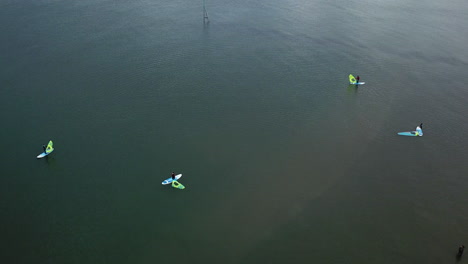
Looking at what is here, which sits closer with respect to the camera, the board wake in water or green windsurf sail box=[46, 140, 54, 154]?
green windsurf sail box=[46, 140, 54, 154]

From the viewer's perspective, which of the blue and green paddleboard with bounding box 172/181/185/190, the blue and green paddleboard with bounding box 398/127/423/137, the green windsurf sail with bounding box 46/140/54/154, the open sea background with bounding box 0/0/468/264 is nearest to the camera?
the open sea background with bounding box 0/0/468/264

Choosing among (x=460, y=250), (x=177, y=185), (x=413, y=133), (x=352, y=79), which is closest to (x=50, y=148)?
(x=177, y=185)

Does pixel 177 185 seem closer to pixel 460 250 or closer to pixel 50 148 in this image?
pixel 50 148

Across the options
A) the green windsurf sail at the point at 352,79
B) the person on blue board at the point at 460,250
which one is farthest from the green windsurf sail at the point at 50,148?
the green windsurf sail at the point at 352,79

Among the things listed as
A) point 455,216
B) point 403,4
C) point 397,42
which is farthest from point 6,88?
point 403,4

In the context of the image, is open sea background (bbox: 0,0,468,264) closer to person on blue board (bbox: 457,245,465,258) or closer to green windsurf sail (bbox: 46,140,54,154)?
person on blue board (bbox: 457,245,465,258)

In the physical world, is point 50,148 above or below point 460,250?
above

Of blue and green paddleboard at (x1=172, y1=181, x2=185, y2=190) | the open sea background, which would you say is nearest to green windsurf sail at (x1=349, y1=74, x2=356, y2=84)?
the open sea background

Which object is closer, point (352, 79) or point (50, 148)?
point (50, 148)

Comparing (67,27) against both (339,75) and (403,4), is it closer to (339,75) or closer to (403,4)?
(339,75)
